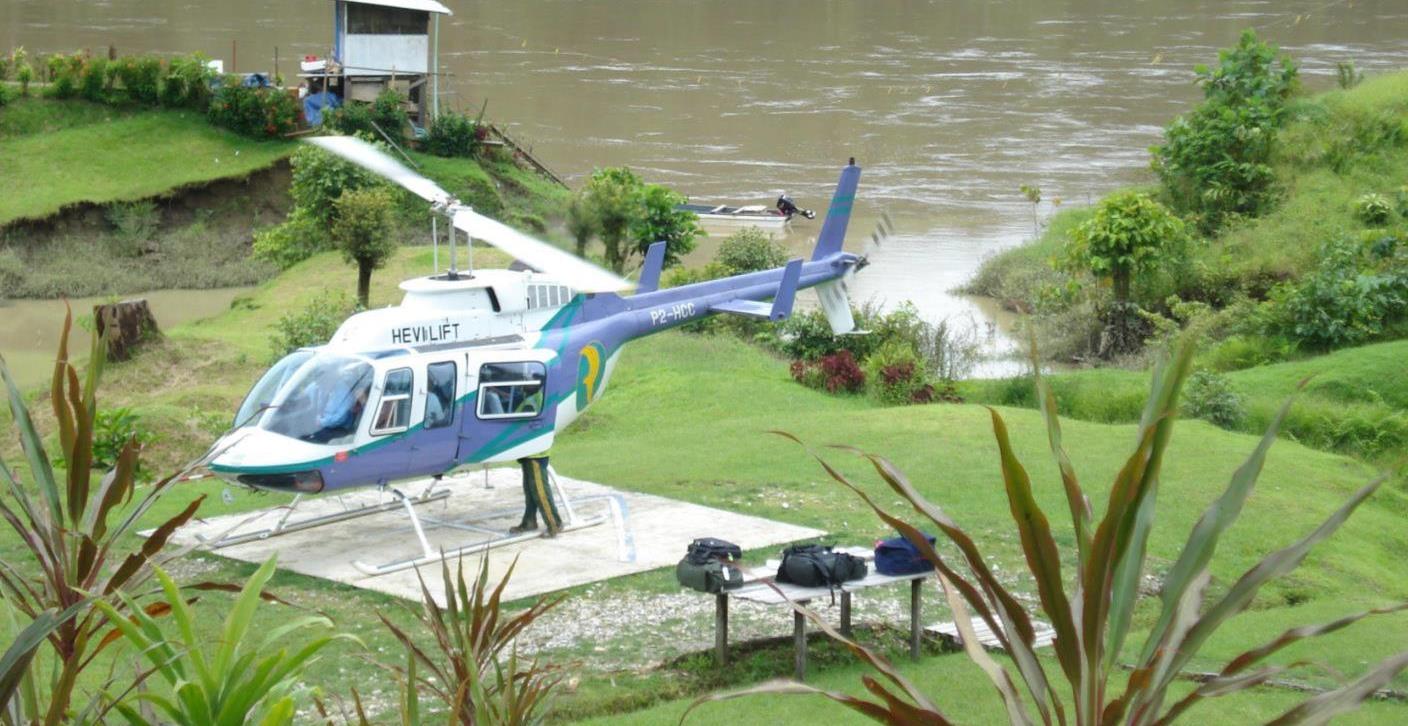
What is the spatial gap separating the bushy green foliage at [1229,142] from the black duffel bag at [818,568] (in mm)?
20183

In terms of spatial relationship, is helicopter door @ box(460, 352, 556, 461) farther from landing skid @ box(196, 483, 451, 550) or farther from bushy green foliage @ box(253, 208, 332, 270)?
bushy green foliage @ box(253, 208, 332, 270)

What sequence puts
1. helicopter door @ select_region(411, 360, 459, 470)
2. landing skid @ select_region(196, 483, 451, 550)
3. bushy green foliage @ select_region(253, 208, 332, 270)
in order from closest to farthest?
helicopter door @ select_region(411, 360, 459, 470) < landing skid @ select_region(196, 483, 451, 550) < bushy green foliage @ select_region(253, 208, 332, 270)

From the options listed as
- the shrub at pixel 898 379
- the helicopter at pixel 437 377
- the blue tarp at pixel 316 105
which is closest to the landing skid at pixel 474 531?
the helicopter at pixel 437 377

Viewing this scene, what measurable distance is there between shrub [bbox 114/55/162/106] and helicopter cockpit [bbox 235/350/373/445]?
71.2 feet

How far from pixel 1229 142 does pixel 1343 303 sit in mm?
8342

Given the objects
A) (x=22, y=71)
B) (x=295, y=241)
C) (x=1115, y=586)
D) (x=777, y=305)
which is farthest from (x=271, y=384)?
(x=22, y=71)

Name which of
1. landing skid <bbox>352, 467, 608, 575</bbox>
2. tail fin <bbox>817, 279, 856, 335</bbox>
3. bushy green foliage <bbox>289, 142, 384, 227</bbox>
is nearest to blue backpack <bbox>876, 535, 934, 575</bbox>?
landing skid <bbox>352, 467, 608, 575</bbox>

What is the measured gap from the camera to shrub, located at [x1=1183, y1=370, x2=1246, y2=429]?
648 inches

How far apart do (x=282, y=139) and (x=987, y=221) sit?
1436 centimetres

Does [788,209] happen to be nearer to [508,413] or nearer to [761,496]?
[761,496]

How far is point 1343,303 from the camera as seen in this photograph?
20109 mm

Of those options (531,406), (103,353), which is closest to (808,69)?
(531,406)

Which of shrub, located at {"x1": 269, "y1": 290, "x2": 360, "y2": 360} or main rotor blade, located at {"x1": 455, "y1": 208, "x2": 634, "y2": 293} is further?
shrub, located at {"x1": 269, "y1": 290, "x2": 360, "y2": 360}

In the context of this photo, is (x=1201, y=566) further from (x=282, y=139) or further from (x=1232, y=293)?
(x=282, y=139)
